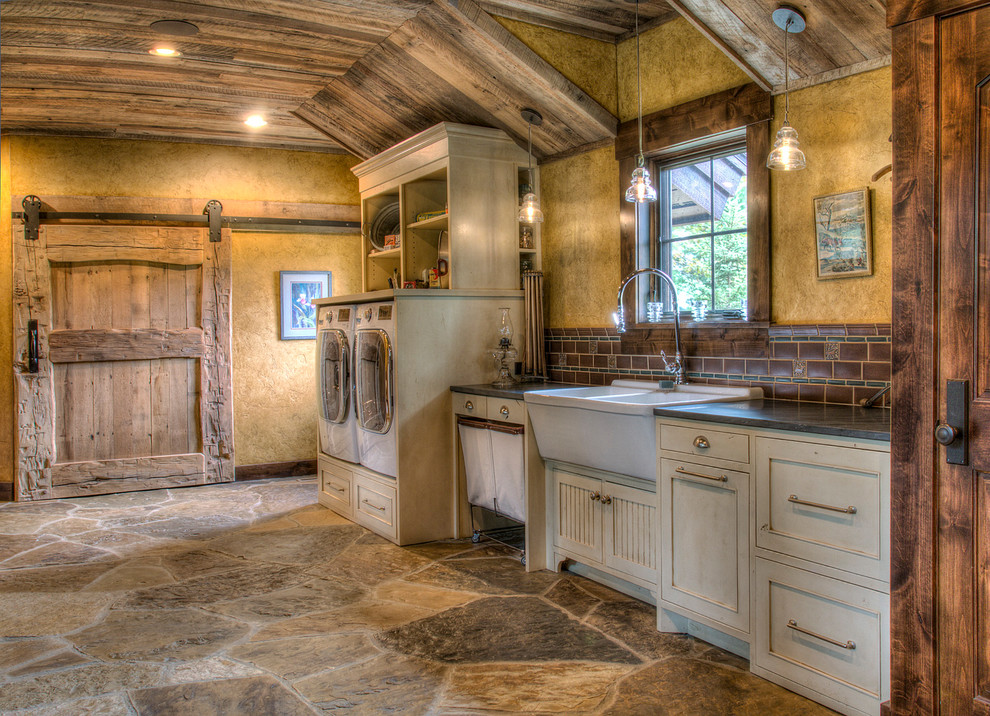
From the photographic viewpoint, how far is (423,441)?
4.43m

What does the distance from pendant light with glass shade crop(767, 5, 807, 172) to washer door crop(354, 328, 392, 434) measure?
91.1 inches

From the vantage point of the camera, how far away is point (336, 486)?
205 inches

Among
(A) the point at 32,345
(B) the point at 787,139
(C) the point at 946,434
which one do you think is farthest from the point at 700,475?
(A) the point at 32,345

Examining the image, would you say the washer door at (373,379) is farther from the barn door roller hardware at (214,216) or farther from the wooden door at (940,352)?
the wooden door at (940,352)

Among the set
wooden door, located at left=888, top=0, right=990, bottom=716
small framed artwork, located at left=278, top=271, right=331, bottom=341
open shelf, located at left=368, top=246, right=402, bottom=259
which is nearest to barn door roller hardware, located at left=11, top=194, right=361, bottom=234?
small framed artwork, located at left=278, top=271, right=331, bottom=341

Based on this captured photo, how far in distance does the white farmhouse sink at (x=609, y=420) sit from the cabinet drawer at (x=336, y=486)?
5.65 ft

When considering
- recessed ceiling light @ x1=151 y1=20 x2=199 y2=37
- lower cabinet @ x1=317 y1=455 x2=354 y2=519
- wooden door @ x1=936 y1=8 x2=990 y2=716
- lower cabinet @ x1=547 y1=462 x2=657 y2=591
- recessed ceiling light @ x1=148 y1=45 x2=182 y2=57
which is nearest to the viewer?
wooden door @ x1=936 y1=8 x2=990 y2=716

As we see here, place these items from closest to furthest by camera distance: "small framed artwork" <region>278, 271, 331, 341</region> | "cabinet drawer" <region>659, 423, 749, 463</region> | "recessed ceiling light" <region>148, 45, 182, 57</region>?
"cabinet drawer" <region>659, 423, 749, 463</region> → "recessed ceiling light" <region>148, 45, 182, 57</region> → "small framed artwork" <region>278, 271, 331, 341</region>

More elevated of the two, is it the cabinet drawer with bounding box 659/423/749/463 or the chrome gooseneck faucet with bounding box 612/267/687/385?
the chrome gooseneck faucet with bounding box 612/267/687/385

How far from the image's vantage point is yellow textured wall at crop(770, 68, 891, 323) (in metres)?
2.99

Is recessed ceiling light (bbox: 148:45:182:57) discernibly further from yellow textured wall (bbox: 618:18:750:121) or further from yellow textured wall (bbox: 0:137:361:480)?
yellow textured wall (bbox: 618:18:750:121)

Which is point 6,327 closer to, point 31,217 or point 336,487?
point 31,217

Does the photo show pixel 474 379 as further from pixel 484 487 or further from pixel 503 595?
pixel 503 595

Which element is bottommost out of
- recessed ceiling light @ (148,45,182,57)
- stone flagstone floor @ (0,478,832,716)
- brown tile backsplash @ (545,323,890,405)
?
stone flagstone floor @ (0,478,832,716)
